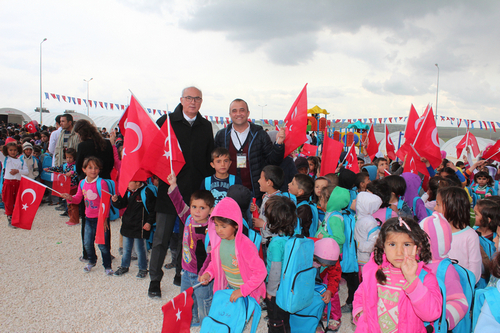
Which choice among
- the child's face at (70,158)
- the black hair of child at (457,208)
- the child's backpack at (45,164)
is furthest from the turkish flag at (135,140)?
the child's backpack at (45,164)

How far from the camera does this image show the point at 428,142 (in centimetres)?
533

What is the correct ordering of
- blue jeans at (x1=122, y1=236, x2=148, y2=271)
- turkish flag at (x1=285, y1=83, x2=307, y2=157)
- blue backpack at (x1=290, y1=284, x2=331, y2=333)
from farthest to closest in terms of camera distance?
1. blue jeans at (x1=122, y1=236, x2=148, y2=271)
2. turkish flag at (x1=285, y1=83, x2=307, y2=157)
3. blue backpack at (x1=290, y1=284, x2=331, y2=333)

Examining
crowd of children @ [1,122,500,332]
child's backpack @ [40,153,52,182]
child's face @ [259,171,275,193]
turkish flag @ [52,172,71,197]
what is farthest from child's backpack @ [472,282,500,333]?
child's backpack @ [40,153,52,182]

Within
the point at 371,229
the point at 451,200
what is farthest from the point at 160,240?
the point at 451,200

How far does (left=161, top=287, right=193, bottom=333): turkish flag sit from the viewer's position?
218 centimetres

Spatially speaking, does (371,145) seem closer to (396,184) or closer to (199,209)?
(396,184)

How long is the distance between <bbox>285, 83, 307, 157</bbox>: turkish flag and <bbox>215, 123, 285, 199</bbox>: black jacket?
358 millimetres

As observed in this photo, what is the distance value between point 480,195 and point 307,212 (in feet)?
13.4

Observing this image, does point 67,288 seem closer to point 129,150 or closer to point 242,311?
point 129,150

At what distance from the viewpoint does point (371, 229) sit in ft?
10.2

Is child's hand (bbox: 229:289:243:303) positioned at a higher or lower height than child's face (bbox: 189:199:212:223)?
lower

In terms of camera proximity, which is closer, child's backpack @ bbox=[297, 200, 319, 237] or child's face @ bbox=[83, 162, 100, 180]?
child's backpack @ bbox=[297, 200, 319, 237]

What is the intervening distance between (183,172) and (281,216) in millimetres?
1588

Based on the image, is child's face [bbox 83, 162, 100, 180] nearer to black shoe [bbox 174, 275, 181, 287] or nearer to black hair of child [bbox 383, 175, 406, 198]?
black shoe [bbox 174, 275, 181, 287]
